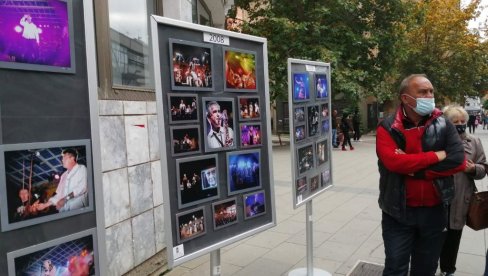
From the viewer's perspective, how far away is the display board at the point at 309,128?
339 cm

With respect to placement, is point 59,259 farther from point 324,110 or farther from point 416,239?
point 324,110

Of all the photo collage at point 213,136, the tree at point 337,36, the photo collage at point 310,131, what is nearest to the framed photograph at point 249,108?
the photo collage at point 213,136

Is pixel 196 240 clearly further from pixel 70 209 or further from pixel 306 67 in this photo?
pixel 306 67

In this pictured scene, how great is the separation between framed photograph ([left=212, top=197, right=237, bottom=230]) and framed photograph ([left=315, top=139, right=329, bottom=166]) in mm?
1457

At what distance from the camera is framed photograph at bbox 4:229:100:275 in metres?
1.49

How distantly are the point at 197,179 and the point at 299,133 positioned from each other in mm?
1390

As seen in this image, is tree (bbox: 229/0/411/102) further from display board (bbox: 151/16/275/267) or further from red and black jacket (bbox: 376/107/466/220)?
display board (bbox: 151/16/275/267)

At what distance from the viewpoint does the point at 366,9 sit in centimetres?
1723

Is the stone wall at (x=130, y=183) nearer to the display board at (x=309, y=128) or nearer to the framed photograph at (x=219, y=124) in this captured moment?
the framed photograph at (x=219, y=124)

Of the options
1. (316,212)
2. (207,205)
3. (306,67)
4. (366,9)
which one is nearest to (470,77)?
(366,9)

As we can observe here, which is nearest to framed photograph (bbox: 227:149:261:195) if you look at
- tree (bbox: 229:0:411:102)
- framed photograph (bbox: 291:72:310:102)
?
framed photograph (bbox: 291:72:310:102)

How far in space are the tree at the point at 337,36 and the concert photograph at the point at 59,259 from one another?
13931 millimetres

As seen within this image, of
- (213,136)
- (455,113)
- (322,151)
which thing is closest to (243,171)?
(213,136)

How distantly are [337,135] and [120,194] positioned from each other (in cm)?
1536
